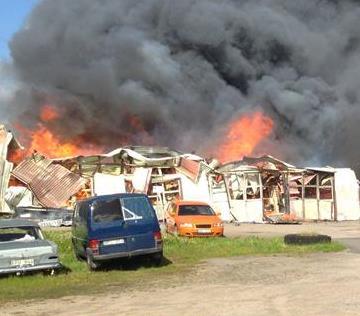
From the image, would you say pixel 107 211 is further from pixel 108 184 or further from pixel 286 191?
pixel 286 191

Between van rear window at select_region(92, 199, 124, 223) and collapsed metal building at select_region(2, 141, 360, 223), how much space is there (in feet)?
69.7

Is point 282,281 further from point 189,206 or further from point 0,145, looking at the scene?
point 0,145

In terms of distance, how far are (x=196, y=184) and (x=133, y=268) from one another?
76.4 ft

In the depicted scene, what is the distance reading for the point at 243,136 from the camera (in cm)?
5134

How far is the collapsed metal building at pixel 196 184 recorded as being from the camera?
38.1m

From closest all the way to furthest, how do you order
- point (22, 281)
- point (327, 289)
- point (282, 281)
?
point (327, 289), point (282, 281), point (22, 281)

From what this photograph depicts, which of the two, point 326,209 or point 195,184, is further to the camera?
point 326,209

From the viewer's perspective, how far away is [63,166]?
3928 cm

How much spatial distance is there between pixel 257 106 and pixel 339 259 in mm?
36890

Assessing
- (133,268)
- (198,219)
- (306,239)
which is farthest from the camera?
(198,219)

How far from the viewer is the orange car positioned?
942 inches

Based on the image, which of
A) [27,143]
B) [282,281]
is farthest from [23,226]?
[27,143]

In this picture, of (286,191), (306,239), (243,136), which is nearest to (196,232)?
(306,239)

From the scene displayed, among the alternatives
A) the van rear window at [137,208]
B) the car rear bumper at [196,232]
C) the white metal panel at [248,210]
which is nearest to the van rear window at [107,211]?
the van rear window at [137,208]
